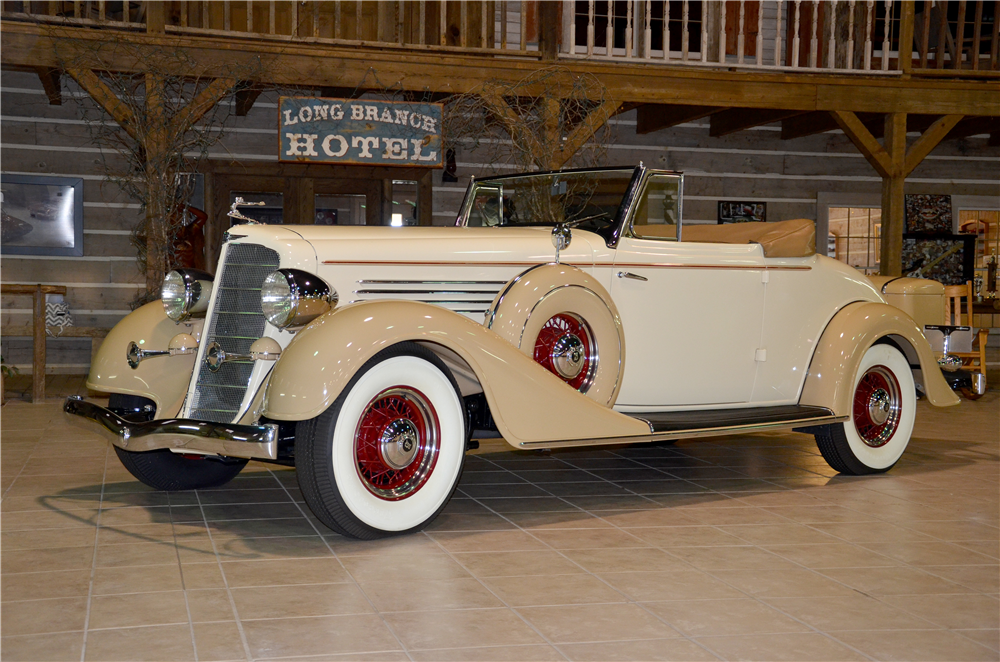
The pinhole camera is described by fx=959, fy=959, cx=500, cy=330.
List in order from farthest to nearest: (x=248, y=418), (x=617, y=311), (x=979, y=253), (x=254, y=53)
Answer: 1. (x=979, y=253)
2. (x=254, y=53)
3. (x=617, y=311)
4. (x=248, y=418)

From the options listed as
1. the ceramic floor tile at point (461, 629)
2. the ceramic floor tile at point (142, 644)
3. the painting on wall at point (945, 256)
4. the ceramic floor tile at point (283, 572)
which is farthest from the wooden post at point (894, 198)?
the ceramic floor tile at point (142, 644)

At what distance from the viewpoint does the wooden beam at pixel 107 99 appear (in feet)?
25.7

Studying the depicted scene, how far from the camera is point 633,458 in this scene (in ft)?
18.9

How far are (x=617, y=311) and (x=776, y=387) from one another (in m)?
1.25

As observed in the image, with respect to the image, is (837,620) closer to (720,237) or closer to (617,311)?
(617,311)

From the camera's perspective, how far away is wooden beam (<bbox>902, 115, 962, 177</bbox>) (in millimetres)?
9828

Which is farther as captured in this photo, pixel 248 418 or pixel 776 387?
pixel 776 387

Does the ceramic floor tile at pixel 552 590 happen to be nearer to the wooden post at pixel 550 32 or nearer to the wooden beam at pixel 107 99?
the wooden beam at pixel 107 99

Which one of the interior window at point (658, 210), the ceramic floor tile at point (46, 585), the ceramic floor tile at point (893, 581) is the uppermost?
the interior window at point (658, 210)

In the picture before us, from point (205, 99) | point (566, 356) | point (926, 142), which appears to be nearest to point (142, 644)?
point (566, 356)

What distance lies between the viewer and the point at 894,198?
979cm

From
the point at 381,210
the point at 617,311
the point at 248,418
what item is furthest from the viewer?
the point at 381,210

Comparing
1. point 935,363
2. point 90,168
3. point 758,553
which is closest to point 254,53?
point 90,168

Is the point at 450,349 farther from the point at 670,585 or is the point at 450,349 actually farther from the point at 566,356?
the point at 670,585
